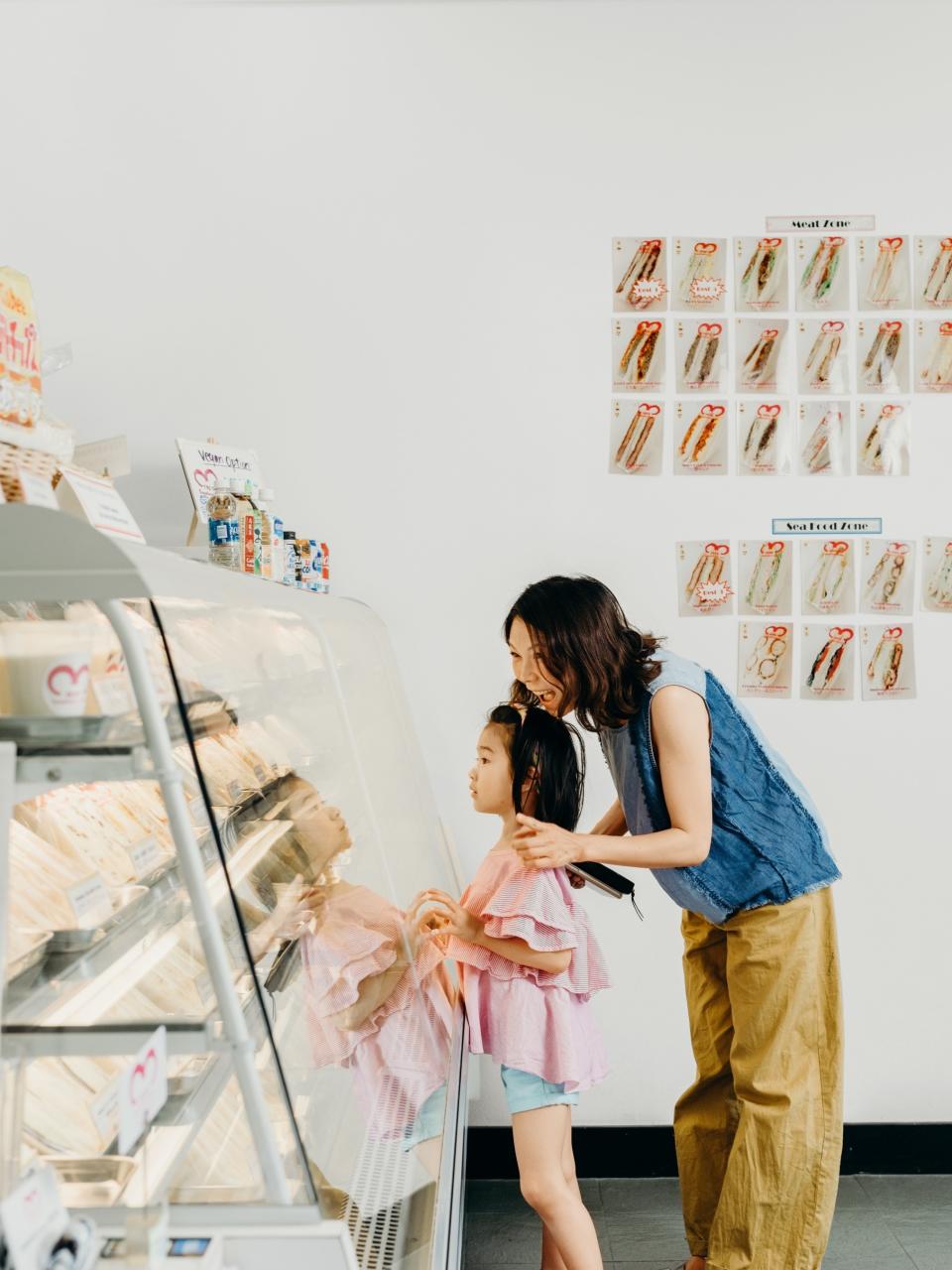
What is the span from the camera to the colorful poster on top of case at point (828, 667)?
9.77 feet

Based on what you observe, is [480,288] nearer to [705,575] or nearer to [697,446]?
[697,446]

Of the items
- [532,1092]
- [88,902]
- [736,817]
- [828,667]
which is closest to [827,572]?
[828,667]

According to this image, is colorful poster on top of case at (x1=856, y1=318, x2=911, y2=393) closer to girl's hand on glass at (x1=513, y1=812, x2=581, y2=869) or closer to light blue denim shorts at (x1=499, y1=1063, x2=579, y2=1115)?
girl's hand on glass at (x1=513, y1=812, x2=581, y2=869)

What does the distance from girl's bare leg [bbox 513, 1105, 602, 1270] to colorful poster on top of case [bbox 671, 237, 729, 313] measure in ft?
7.20

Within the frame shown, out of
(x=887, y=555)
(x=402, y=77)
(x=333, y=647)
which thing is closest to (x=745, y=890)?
(x=333, y=647)

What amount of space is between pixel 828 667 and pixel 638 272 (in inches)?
50.4

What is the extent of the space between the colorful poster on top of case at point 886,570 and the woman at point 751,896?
0.92 metres

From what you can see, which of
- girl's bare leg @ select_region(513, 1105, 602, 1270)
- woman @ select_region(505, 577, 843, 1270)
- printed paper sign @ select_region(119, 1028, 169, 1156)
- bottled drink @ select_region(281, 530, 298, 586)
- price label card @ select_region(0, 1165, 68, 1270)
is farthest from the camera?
bottled drink @ select_region(281, 530, 298, 586)

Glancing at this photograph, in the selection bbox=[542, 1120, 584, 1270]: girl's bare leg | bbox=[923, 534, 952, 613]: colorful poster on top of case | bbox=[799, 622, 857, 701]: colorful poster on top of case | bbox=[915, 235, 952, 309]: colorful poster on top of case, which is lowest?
bbox=[542, 1120, 584, 1270]: girl's bare leg

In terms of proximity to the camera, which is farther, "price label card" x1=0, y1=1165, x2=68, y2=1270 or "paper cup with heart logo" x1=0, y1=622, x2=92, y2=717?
"paper cup with heart logo" x1=0, y1=622, x2=92, y2=717

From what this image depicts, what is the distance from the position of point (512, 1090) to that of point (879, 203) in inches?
103

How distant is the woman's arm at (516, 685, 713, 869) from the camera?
80.7 inches

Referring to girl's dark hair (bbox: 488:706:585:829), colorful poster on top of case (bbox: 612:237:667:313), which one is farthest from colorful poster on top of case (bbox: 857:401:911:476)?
girl's dark hair (bbox: 488:706:585:829)

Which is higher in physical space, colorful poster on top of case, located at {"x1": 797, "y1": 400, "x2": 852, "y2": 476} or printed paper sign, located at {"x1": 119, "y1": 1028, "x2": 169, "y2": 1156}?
colorful poster on top of case, located at {"x1": 797, "y1": 400, "x2": 852, "y2": 476}
